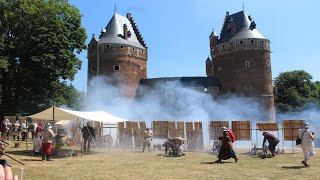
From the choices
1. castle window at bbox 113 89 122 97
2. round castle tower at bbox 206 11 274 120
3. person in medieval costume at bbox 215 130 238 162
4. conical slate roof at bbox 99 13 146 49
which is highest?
conical slate roof at bbox 99 13 146 49

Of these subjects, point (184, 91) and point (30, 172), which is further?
point (184, 91)

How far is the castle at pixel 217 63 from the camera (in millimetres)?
51875

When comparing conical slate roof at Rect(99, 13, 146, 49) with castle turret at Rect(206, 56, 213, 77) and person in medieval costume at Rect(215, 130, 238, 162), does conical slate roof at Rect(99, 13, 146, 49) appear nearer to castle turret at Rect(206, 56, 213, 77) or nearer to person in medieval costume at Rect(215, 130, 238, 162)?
castle turret at Rect(206, 56, 213, 77)

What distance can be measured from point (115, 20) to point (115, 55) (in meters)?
6.90

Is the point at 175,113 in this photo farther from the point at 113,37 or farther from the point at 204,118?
the point at 113,37

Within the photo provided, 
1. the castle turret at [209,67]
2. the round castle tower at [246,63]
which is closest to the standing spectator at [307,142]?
the round castle tower at [246,63]

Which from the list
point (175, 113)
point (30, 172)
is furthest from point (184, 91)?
point (30, 172)

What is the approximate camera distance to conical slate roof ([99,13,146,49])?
54312 mm

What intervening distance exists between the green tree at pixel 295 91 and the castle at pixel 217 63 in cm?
1630

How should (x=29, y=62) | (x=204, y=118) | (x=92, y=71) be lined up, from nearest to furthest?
(x=29, y=62) → (x=204, y=118) → (x=92, y=71)

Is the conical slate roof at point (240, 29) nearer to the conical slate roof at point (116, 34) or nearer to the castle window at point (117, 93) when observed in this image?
the conical slate roof at point (116, 34)

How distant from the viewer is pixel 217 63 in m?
55.8

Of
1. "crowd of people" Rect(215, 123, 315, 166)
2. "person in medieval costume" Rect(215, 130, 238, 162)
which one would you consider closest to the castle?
"crowd of people" Rect(215, 123, 315, 166)

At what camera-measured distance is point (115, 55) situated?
53.5 metres
